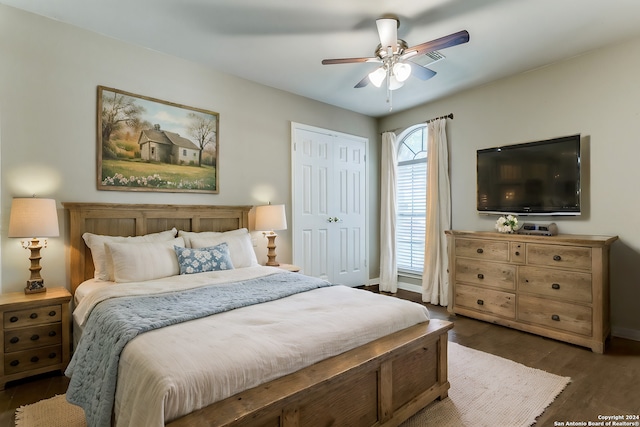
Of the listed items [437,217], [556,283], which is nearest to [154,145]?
[437,217]

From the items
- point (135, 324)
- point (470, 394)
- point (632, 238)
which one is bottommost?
point (470, 394)

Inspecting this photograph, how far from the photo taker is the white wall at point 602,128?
3.01 metres

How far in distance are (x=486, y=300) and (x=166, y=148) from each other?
148 inches

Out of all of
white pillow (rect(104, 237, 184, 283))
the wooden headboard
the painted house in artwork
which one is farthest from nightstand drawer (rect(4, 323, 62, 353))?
the painted house in artwork

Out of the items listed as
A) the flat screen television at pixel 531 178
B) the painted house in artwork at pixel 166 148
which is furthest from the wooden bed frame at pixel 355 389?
the flat screen television at pixel 531 178

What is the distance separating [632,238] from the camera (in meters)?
3.02

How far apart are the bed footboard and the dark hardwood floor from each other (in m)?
0.72

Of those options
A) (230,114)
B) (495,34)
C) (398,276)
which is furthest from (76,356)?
(398,276)

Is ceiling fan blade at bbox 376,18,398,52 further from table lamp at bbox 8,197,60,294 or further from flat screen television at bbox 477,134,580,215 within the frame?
table lamp at bbox 8,197,60,294

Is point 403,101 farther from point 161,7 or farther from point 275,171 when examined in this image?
point 161,7

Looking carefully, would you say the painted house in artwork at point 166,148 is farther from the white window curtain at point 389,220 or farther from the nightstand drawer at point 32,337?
the white window curtain at point 389,220

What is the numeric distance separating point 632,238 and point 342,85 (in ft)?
11.0

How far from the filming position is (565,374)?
244 cm

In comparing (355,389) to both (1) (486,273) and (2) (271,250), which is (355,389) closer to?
(2) (271,250)
